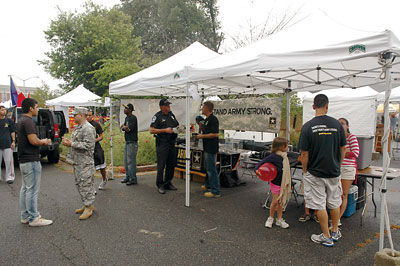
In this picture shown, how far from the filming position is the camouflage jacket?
4297 millimetres

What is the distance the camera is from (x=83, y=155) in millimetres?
4367

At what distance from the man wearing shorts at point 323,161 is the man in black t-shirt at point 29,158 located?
3730mm

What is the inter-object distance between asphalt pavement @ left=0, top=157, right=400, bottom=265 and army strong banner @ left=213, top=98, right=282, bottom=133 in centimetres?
162

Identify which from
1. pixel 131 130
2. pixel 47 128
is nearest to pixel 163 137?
pixel 131 130

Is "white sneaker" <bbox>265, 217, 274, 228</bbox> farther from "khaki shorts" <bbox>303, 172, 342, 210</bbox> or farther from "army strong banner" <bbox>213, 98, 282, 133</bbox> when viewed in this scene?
"army strong banner" <bbox>213, 98, 282, 133</bbox>

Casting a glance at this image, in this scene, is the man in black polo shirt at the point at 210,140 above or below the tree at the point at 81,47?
below

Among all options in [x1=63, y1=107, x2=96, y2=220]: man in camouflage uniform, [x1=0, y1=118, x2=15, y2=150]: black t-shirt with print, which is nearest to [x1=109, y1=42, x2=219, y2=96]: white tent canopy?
[x1=63, y1=107, x2=96, y2=220]: man in camouflage uniform

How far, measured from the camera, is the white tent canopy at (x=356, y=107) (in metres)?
11.0

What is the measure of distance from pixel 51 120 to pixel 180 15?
22748 millimetres

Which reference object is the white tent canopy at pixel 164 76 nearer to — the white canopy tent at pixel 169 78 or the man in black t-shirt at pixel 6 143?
the white canopy tent at pixel 169 78

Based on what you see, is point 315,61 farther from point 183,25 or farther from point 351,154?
point 183,25

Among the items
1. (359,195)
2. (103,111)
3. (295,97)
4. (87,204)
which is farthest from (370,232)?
(103,111)

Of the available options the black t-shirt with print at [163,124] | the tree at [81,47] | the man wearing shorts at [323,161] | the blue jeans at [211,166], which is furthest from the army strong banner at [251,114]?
the tree at [81,47]

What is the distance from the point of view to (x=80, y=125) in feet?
14.4
